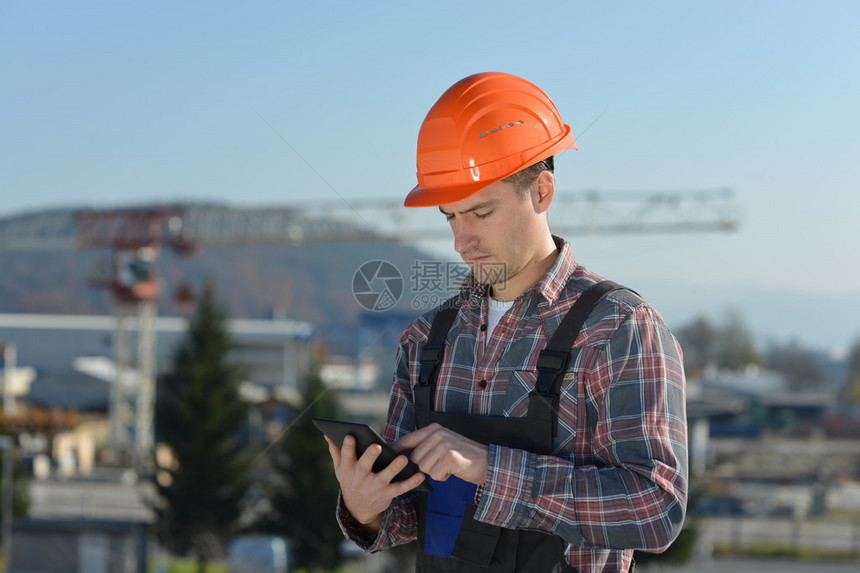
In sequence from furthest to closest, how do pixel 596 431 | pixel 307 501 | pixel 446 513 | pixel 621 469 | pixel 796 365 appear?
pixel 796 365 → pixel 307 501 → pixel 446 513 → pixel 596 431 → pixel 621 469

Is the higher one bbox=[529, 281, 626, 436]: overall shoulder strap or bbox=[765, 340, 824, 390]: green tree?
bbox=[529, 281, 626, 436]: overall shoulder strap

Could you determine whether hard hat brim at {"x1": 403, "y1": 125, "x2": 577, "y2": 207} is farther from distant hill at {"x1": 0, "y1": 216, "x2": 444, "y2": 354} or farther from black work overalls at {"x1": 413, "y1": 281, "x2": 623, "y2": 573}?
distant hill at {"x1": 0, "y1": 216, "x2": 444, "y2": 354}

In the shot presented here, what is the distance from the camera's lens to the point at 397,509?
90.7 inches

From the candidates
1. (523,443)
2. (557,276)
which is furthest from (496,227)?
(523,443)

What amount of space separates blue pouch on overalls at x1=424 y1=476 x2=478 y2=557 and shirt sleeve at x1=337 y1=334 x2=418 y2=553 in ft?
0.31

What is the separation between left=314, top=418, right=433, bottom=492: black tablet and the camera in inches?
75.6

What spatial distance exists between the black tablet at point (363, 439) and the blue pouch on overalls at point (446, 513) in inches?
7.5

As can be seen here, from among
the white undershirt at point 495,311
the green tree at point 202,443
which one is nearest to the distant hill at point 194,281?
the green tree at point 202,443

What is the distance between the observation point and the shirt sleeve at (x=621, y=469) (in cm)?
186

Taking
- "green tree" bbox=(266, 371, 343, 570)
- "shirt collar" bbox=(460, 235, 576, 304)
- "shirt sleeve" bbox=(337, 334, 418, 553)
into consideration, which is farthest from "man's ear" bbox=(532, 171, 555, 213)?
"green tree" bbox=(266, 371, 343, 570)

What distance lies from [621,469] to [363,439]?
495mm

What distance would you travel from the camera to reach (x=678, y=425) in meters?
1.93
